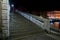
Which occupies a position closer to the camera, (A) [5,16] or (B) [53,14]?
(A) [5,16]

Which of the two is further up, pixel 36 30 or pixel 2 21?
pixel 2 21

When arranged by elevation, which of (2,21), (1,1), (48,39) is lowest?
(48,39)

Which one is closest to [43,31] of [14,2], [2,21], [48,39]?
[48,39]

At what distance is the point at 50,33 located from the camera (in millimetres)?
14305

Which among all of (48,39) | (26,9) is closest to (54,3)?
(26,9)

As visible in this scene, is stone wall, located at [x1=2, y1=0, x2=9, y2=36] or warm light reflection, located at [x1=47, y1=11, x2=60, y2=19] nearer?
stone wall, located at [x1=2, y1=0, x2=9, y2=36]

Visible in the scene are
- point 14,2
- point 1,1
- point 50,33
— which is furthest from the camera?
point 14,2

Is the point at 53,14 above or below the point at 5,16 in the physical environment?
below

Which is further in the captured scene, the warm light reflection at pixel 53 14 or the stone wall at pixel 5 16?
the warm light reflection at pixel 53 14

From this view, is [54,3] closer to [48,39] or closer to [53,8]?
[53,8]

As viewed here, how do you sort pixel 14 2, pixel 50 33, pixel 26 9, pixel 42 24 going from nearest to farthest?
pixel 50 33
pixel 42 24
pixel 26 9
pixel 14 2

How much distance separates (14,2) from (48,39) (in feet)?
91.0

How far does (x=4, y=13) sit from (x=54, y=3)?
85.7ft

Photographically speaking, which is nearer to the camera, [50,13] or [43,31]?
[43,31]
